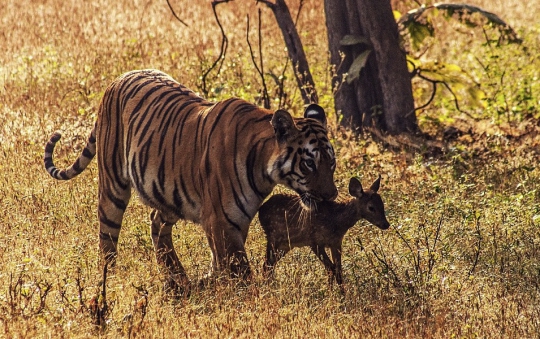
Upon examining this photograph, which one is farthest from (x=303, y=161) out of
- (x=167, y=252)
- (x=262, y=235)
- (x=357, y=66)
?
(x=357, y=66)

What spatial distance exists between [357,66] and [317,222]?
14.4ft

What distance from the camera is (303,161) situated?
659cm

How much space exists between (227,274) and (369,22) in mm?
5407

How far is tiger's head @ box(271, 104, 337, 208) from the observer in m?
6.56

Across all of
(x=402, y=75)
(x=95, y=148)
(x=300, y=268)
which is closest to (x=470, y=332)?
(x=300, y=268)

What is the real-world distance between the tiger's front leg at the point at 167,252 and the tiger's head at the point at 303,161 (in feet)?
3.25

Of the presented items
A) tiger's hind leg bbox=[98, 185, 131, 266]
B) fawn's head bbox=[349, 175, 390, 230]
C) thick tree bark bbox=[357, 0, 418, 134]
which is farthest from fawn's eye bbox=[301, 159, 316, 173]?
thick tree bark bbox=[357, 0, 418, 134]

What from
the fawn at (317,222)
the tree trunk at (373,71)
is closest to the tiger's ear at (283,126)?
the fawn at (317,222)

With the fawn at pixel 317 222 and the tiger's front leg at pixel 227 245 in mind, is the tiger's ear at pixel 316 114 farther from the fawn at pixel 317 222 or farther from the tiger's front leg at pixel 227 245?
the tiger's front leg at pixel 227 245

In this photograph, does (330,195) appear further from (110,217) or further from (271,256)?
(110,217)

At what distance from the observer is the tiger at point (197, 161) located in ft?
21.7

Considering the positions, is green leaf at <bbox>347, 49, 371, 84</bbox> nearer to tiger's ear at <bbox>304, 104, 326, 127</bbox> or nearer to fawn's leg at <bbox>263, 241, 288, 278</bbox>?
tiger's ear at <bbox>304, 104, 326, 127</bbox>

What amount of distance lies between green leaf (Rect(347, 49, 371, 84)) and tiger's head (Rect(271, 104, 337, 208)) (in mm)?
4462

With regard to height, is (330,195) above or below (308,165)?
below
